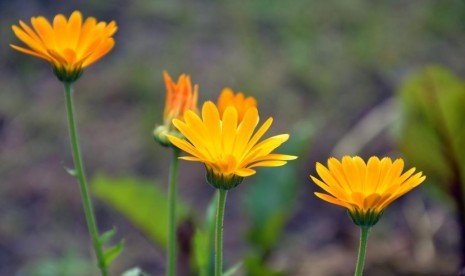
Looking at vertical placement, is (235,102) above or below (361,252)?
above

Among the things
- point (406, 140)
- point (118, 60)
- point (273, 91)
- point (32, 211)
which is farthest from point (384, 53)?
point (32, 211)

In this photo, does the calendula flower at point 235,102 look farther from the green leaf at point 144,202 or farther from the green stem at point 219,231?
the green leaf at point 144,202

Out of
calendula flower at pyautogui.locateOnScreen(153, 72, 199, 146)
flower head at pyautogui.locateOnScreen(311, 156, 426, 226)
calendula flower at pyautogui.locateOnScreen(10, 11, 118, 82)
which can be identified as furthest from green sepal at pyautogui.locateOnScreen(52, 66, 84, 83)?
flower head at pyautogui.locateOnScreen(311, 156, 426, 226)

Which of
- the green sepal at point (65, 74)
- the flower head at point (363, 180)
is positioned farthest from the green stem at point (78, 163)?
the flower head at point (363, 180)

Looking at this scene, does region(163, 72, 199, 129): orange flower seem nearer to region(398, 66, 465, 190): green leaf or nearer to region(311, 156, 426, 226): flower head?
region(311, 156, 426, 226): flower head

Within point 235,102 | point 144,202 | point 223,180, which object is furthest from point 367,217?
point 144,202

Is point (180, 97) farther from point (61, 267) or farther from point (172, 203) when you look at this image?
point (61, 267)
